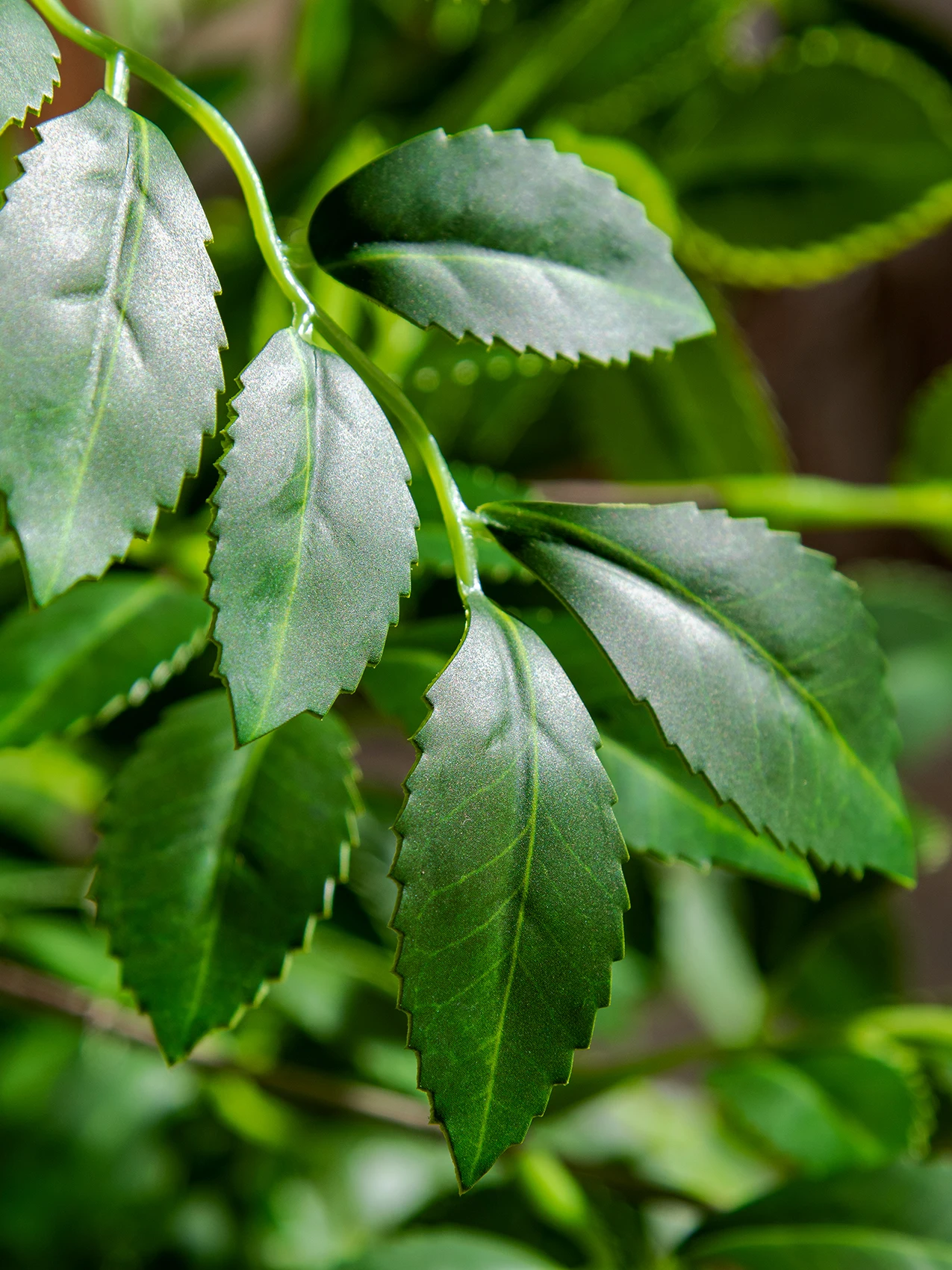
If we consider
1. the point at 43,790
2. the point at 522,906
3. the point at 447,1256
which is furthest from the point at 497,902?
the point at 43,790

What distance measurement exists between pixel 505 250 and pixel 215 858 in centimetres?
18

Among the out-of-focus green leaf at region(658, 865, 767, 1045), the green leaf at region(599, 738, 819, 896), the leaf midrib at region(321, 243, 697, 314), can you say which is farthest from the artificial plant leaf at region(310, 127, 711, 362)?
the out-of-focus green leaf at region(658, 865, 767, 1045)

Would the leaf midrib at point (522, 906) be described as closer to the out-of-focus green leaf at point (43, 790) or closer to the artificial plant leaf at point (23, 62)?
the artificial plant leaf at point (23, 62)

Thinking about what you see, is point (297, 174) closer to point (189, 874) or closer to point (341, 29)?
point (341, 29)

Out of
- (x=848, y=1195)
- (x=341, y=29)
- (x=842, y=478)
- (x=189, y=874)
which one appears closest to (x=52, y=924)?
(x=189, y=874)


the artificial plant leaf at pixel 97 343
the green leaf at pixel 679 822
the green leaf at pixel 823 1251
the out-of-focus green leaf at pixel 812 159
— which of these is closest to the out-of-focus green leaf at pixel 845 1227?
the green leaf at pixel 823 1251

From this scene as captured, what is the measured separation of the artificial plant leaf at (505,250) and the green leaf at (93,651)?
0.15 m

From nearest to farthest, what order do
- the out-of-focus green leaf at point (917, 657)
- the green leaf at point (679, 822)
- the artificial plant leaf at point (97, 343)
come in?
the artificial plant leaf at point (97, 343)
the green leaf at point (679, 822)
the out-of-focus green leaf at point (917, 657)

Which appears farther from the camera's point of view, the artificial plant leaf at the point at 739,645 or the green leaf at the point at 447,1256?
the green leaf at the point at 447,1256

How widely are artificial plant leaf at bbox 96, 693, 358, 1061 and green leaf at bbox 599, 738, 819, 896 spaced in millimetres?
A: 82

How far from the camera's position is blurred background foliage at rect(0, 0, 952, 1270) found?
37cm

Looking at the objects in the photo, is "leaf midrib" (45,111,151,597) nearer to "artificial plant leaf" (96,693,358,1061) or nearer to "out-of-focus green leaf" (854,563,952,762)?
"artificial plant leaf" (96,693,358,1061)

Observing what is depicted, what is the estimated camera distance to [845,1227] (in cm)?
38

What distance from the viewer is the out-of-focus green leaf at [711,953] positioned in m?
0.68
